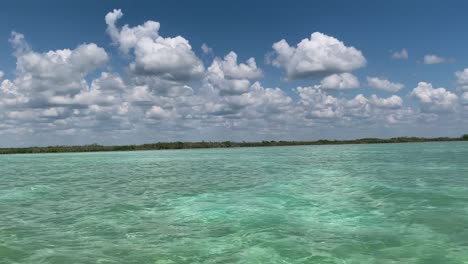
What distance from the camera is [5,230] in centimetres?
1362

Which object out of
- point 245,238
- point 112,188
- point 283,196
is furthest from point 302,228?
point 112,188

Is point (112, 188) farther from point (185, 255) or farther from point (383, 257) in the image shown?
point (383, 257)

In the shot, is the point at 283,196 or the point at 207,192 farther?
the point at 207,192

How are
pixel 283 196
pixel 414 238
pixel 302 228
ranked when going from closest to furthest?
1. pixel 414 238
2. pixel 302 228
3. pixel 283 196

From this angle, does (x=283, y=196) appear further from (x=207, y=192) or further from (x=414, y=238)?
(x=414, y=238)

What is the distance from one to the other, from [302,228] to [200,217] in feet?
13.8

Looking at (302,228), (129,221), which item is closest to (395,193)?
(302,228)

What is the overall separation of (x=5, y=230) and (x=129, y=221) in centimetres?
407

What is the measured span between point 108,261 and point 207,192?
13.5 meters

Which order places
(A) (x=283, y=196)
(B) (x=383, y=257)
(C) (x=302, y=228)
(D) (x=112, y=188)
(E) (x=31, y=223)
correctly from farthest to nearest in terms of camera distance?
Result: (D) (x=112, y=188) → (A) (x=283, y=196) → (E) (x=31, y=223) → (C) (x=302, y=228) → (B) (x=383, y=257)

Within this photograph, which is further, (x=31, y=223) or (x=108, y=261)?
(x=31, y=223)

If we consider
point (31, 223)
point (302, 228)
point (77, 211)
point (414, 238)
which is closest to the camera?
point (414, 238)

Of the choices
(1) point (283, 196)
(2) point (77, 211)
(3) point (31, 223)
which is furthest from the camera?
(1) point (283, 196)

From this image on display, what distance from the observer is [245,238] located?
39.3ft
